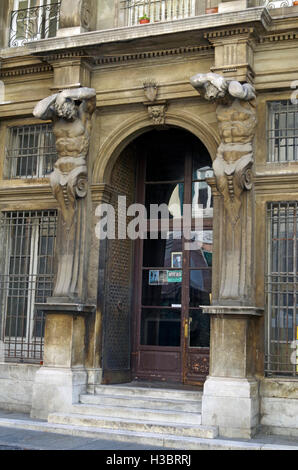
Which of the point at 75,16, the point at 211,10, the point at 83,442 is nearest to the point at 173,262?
the point at 83,442

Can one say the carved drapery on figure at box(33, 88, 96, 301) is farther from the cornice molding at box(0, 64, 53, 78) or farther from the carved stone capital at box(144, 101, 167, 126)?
the cornice molding at box(0, 64, 53, 78)

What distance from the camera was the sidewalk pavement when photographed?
7953 mm

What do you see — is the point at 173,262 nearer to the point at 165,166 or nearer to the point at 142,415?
the point at 165,166

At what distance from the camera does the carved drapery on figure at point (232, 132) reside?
9.10 meters

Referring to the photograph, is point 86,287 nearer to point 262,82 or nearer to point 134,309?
point 134,309

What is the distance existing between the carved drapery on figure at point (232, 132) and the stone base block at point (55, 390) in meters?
3.41

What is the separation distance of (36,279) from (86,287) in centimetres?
124

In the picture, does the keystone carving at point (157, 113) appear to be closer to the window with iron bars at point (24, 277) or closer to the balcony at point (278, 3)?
the balcony at point (278, 3)

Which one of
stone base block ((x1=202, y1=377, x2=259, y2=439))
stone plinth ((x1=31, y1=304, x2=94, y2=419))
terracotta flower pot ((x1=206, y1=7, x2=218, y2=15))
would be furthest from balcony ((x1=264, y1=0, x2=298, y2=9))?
stone base block ((x1=202, y1=377, x2=259, y2=439))

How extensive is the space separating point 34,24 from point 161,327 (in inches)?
236

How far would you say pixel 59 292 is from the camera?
10094 millimetres

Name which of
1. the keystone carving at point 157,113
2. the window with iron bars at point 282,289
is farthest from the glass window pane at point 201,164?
the window with iron bars at point 282,289

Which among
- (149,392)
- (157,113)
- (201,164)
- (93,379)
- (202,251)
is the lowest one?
(149,392)

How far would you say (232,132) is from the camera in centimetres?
934
